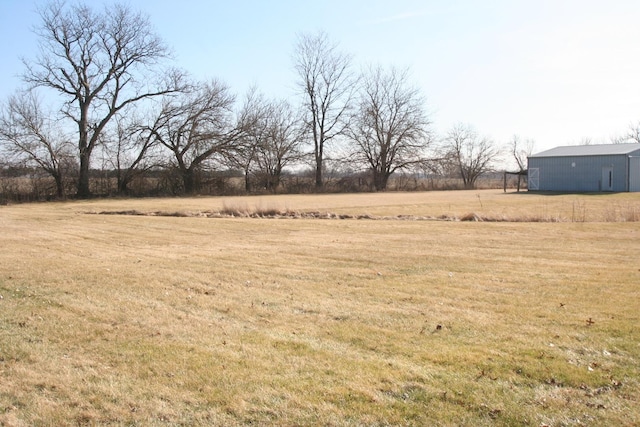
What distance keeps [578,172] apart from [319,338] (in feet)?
165

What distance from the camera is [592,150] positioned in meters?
51.5

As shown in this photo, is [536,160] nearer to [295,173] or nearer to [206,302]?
[295,173]

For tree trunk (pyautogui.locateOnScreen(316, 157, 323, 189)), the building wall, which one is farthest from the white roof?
tree trunk (pyautogui.locateOnScreen(316, 157, 323, 189))

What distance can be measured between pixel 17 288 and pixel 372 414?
254 inches

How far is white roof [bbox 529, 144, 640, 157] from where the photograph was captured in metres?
48.7

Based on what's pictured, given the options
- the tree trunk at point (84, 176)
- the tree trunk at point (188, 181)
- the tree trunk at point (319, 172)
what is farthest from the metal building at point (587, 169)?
the tree trunk at point (84, 176)

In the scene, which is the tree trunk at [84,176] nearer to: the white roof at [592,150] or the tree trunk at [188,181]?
the tree trunk at [188,181]

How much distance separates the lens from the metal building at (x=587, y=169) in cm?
4769

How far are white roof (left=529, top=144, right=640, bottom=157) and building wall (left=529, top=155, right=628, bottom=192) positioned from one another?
0.44 m

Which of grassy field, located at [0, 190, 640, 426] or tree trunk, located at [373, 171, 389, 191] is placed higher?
tree trunk, located at [373, 171, 389, 191]

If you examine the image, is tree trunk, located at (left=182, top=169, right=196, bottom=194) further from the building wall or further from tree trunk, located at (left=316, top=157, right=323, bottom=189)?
the building wall

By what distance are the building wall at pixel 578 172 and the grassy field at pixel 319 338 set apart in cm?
3976

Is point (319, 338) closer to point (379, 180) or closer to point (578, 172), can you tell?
point (578, 172)

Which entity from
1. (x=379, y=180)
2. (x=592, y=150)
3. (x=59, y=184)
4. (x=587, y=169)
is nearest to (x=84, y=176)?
(x=59, y=184)
